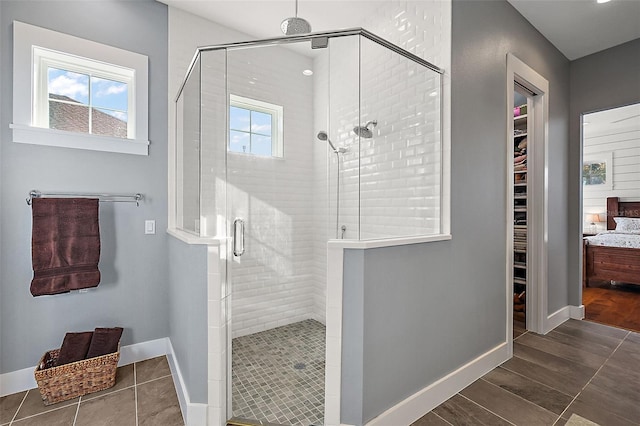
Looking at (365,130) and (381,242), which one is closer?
(381,242)

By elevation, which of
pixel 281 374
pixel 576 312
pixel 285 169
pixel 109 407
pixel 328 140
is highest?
pixel 328 140

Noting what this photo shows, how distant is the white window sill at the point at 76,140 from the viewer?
1.90m

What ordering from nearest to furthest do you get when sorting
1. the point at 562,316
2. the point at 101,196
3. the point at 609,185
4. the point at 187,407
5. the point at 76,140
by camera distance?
the point at 187,407 → the point at 76,140 → the point at 101,196 → the point at 562,316 → the point at 609,185

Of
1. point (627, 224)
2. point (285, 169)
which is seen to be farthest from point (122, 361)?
point (627, 224)

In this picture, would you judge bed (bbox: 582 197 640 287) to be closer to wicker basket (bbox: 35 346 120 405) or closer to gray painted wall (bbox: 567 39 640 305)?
gray painted wall (bbox: 567 39 640 305)

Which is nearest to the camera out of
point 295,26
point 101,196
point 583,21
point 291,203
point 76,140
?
point 291,203

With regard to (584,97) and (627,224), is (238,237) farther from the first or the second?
(627,224)

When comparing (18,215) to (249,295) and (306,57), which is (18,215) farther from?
(306,57)

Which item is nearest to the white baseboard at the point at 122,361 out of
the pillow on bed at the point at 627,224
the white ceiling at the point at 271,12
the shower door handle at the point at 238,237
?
the shower door handle at the point at 238,237

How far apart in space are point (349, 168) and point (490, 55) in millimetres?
1579

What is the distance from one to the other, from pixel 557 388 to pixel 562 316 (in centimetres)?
153

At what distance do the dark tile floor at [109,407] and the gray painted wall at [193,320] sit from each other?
22 centimetres

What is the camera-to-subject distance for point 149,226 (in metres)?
2.35

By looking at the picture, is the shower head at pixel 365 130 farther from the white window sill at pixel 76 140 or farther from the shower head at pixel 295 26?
the white window sill at pixel 76 140
